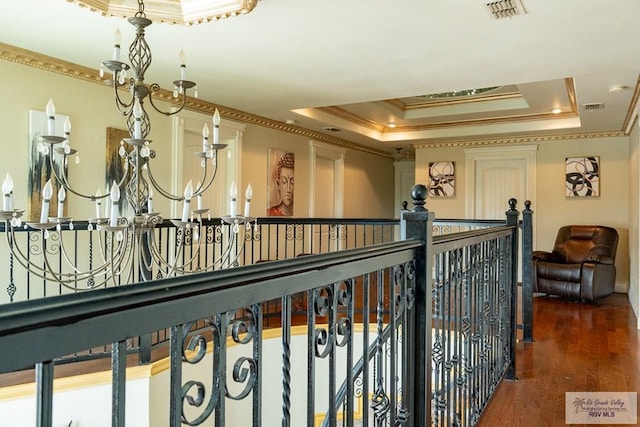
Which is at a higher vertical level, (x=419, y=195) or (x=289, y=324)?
(x=419, y=195)

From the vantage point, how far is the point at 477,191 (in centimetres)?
770

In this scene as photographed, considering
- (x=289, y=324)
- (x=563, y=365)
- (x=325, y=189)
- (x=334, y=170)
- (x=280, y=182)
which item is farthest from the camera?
(x=334, y=170)

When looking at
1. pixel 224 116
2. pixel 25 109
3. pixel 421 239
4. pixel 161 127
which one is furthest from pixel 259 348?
pixel 224 116

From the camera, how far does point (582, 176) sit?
684 centimetres

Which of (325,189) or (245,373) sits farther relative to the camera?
(325,189)

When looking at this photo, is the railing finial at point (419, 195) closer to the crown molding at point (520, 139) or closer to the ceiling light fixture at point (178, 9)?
the ceiling light fixture at point (178, 9)

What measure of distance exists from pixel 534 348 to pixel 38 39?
14.9ft

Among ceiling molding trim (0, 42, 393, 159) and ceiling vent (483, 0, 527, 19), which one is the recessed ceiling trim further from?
ceiling vent (483, 0, 527, 19)

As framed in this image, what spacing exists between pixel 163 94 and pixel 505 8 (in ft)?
11.3

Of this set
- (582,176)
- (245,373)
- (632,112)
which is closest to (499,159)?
(582,176)

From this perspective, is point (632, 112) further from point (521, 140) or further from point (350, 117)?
point (350, 117)

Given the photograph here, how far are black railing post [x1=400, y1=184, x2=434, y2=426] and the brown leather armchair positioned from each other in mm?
4951

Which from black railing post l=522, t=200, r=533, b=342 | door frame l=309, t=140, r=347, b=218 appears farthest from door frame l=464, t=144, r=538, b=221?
black railing post l=522, t=200, r=533, b=342

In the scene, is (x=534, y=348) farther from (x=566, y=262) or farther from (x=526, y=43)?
(x=566, y=262)
